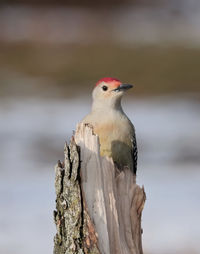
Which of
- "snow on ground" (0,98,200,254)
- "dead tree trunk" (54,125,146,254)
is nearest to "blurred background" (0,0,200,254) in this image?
"snow on ground" (0,98,200,254)

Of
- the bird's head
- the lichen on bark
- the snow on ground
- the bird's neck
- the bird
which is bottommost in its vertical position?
the lichen on bark

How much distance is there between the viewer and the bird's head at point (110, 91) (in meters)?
7.03

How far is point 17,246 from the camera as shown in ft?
32.0

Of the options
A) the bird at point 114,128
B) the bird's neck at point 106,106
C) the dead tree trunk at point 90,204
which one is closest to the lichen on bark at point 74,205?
the dead tree trunk at point 90,204

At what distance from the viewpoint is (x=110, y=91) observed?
7.12 m

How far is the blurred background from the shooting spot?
1093 cm

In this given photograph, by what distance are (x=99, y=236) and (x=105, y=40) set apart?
123 feet

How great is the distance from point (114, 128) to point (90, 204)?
151cm

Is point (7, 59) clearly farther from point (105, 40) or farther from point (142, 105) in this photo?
Result: point (142, 105)

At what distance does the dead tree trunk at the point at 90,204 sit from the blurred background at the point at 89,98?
4.25m

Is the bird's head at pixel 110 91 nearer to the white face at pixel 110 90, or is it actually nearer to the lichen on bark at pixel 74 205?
the white face at pixel 110 90

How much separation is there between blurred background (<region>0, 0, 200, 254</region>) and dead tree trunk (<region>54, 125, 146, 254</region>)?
13.9ft

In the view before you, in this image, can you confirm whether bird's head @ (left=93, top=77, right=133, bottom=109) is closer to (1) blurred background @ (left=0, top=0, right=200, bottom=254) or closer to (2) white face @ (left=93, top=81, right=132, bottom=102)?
(2) white face @ (left=93, top=81, right=132, bottom=102)

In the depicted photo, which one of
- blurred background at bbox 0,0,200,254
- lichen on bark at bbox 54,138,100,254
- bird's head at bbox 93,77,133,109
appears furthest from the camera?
blurred background at bbox 0,0,200,254
